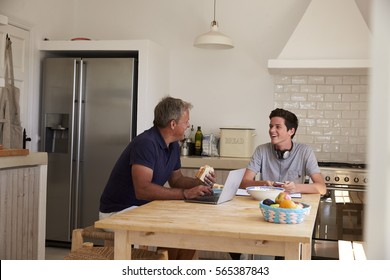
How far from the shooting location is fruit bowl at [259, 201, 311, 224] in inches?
70.7

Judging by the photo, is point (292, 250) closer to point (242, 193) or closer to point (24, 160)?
point (242, 193)

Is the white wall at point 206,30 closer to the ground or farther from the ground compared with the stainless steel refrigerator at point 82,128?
farther from the ground

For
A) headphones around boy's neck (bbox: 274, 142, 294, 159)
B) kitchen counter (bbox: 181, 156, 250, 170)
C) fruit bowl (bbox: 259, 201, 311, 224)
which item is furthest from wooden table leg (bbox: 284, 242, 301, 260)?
kitchen counter (bbox: 181, 156, 250, 170)

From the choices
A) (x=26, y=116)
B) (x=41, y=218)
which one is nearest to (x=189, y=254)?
(x=41, y=218)

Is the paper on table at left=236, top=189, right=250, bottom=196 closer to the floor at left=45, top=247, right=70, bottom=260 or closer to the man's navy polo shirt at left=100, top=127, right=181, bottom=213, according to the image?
the man's navy polo shirt at left=100, top=127, right=181, bottom=213

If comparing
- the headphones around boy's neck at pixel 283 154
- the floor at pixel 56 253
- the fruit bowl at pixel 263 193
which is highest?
the headphones around boy's neck at pixel 283 154

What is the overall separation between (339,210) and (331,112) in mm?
977

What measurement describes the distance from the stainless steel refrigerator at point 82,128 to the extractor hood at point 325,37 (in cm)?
129

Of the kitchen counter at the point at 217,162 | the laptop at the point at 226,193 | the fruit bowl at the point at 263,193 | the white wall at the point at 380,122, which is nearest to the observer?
the white wall at the point at 380,122

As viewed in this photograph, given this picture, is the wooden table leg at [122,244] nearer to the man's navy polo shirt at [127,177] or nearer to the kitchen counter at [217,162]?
the man's navy polo shirt at [127,177]

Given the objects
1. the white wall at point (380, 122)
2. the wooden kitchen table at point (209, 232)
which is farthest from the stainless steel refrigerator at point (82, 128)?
the white wall at point (380, 122)

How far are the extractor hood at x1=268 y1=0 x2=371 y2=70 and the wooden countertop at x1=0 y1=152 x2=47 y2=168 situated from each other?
1.91 m

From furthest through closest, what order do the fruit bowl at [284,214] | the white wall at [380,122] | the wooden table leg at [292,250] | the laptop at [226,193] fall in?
the laptop at [226,193], the fruit bowl at [284,214], the wooden table leg at [292,250], the white wall at [380,122]

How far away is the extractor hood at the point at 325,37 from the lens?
4086 millimetres
